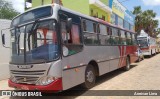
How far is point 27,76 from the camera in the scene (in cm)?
693

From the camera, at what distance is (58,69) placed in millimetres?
6660

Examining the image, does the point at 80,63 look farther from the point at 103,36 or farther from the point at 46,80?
the point at 103,36

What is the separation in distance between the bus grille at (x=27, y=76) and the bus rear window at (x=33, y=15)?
1.70 metres

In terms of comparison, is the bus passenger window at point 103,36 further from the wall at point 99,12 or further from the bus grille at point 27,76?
the wall at point 99,12

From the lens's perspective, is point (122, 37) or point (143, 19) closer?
point (122, 37)

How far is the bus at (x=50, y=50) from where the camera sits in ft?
21.9

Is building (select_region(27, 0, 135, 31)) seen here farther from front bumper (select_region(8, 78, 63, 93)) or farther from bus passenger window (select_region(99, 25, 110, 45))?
front bumper (select_region(8, 78, 63, 93))

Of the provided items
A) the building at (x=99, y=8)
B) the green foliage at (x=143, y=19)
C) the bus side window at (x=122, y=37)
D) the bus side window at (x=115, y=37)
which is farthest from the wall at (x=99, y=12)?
the green foliage at (x=143, y=19)

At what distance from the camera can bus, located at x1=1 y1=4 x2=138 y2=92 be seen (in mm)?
6660

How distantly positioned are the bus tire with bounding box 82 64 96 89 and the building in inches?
428

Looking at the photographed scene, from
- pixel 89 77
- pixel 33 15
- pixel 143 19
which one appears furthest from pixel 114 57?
pixel 143 19

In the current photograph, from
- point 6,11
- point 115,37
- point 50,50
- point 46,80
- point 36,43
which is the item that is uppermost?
point 6,11

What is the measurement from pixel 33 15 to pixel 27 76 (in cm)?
198

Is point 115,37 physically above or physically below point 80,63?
above
